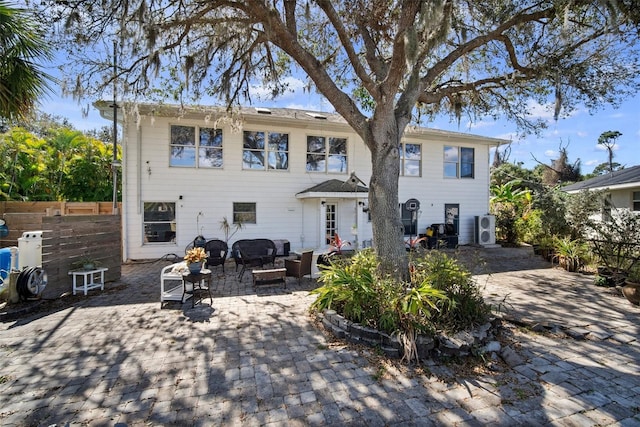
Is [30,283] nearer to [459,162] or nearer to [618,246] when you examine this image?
[618,246]

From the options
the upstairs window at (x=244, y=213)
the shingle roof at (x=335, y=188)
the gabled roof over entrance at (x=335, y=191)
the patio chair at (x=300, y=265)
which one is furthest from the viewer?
the upstairs window at (x=244, y=213)

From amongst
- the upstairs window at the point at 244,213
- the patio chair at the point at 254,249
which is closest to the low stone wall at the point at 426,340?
the patio chair at the point at 254,249

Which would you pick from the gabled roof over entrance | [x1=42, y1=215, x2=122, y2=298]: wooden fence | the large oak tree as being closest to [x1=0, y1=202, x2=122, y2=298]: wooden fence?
[x1=42, y1=215, x2=122, y2=298]: wooden fence

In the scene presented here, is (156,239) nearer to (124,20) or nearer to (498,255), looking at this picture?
(124,20)

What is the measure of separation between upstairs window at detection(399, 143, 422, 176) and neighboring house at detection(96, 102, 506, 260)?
0.15 ft

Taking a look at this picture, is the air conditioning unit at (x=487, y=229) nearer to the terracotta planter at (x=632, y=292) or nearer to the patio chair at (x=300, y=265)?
the terracotta planter at (x=632, y=292)

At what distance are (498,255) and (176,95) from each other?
41.1ft

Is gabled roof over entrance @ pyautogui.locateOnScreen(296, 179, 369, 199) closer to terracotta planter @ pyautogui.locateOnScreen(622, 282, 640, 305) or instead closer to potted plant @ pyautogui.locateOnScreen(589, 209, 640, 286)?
potted plant @ pyautogui.locateOnScreen(589, 209, 640, 286)

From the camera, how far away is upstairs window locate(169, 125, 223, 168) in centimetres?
1098

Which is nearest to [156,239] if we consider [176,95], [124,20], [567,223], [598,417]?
[176,95]

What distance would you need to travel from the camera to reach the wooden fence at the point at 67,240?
20.2ft

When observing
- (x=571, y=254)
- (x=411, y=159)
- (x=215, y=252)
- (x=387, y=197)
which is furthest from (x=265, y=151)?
(x=571, y=254)

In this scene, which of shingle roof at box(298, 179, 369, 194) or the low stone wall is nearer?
the low stone wall

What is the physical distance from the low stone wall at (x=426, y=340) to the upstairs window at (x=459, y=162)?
1162cm
